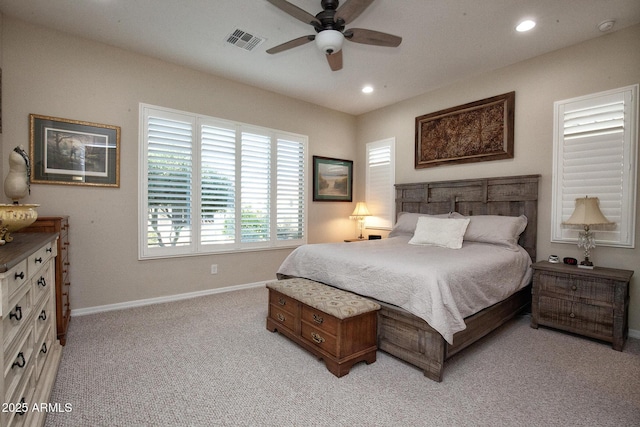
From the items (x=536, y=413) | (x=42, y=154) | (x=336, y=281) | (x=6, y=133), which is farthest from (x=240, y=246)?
(x=536, y=413)

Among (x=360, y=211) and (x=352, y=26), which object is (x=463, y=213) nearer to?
(x=360, y=211)

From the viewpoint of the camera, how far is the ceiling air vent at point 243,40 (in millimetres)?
3113

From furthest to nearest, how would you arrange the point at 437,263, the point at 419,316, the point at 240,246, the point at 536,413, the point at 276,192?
the point at 276,192 → the point at 240,246 → the point at 437,263 → the point at 419,316 → the point at 536,413

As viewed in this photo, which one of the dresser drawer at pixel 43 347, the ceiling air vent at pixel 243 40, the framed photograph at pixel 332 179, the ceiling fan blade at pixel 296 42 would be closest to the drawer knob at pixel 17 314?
the dresser drawer at pixel 43 347

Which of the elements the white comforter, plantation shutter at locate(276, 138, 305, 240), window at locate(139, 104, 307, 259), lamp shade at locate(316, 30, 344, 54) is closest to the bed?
the white comforter

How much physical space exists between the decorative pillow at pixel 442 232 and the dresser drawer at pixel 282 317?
177cm

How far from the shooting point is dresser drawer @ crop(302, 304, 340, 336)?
2.22 m

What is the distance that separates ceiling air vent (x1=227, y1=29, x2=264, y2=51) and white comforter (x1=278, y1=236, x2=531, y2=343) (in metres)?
2.28

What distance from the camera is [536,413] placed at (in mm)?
1801

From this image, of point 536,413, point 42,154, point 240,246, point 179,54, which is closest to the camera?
point 536,413

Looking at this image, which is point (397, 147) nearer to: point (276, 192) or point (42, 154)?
point (276, 192)

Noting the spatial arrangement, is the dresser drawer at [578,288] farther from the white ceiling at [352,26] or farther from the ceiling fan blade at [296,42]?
the ceiling fan blade at [296,42]

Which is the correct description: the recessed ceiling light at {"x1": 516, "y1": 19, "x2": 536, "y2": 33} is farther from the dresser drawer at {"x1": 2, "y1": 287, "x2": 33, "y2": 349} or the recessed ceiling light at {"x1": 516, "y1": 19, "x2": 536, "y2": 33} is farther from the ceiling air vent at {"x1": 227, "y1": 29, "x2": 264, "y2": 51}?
Answer: the dresser drawer at {"x1": 2, "y1": 287, "x2": 33, "y2": 349}

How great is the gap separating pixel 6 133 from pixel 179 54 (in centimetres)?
185
